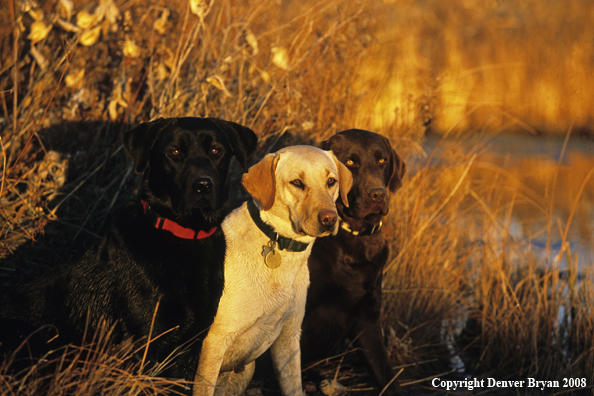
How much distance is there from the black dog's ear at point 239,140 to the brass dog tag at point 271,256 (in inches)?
17.3

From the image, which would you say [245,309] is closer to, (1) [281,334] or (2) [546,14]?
(1) [281,334]

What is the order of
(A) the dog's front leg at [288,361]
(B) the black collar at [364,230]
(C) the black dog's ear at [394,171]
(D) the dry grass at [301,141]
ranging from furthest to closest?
(D) the dry grass at [301,141]
(C) the black dog's ear at [394,171]
(B) the black collar at [364,230]
(A) the dog's front leg at [288,361]

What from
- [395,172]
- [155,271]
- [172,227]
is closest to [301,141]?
[395,172]

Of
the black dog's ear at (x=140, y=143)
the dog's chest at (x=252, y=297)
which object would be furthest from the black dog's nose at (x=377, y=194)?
the black dog's ear at (x=140, y=143)

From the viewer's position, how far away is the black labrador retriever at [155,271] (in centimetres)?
262

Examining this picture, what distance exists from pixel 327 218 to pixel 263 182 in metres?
0.38

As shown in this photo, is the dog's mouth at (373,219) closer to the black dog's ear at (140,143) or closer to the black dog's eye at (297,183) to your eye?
the black dog's eye at (297,183)

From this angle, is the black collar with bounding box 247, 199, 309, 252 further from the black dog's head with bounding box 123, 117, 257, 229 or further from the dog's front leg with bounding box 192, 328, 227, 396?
the dog's front leg with bounding box 192, 328, 227, 396

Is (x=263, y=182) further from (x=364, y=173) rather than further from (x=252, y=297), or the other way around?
(x=364, y=173)

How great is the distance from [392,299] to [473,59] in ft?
18.2

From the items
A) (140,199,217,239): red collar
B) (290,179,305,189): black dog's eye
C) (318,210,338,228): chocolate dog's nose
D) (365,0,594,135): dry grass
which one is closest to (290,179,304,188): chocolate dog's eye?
(290,179,305,189): black dog's eye

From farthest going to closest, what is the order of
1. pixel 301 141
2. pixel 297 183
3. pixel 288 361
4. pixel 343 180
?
1. pixel 301 141
2. pixel 343 180
3. pixel 288 361
4. pixel 297 183

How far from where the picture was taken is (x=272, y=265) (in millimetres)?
2838

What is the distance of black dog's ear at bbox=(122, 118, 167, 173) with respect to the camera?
284 centimetres
